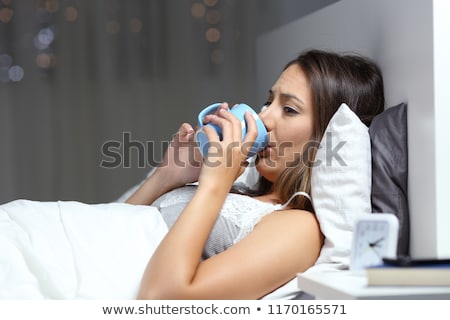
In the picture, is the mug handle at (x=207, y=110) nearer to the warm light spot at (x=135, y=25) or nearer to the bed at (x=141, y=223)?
the bed at (x=141, y=223)

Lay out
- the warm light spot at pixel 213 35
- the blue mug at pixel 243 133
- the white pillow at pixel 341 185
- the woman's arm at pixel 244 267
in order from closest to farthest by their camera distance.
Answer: the woman's arm at pixel 244 267, the white pillow at pixel 341 185, the blue mug at pixel 243 133, the warm light spot at pixel 213 35

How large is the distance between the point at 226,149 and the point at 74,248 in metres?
0.37

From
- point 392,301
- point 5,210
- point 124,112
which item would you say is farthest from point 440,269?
point 124,112

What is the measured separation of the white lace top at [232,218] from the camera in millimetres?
1474

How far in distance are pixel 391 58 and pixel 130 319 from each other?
0.89 meters

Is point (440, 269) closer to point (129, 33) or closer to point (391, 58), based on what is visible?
point (391, 58)

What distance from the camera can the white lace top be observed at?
58.0 inches

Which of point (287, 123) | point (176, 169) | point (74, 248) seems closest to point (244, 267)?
point (74, 248)

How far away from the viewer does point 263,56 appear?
9.39 feet

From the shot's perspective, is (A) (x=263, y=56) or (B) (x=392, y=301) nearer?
(B) (x=392, y=301)

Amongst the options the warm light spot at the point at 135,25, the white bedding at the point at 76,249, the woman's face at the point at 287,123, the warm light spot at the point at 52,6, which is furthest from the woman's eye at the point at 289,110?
the warm light spot at the point at 52,6

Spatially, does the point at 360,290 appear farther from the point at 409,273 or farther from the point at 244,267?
the point at 244,267

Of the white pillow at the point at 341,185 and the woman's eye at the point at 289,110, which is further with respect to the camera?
the woman's eye at the point at 289,110

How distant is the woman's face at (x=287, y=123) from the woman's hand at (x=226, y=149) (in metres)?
0.12
